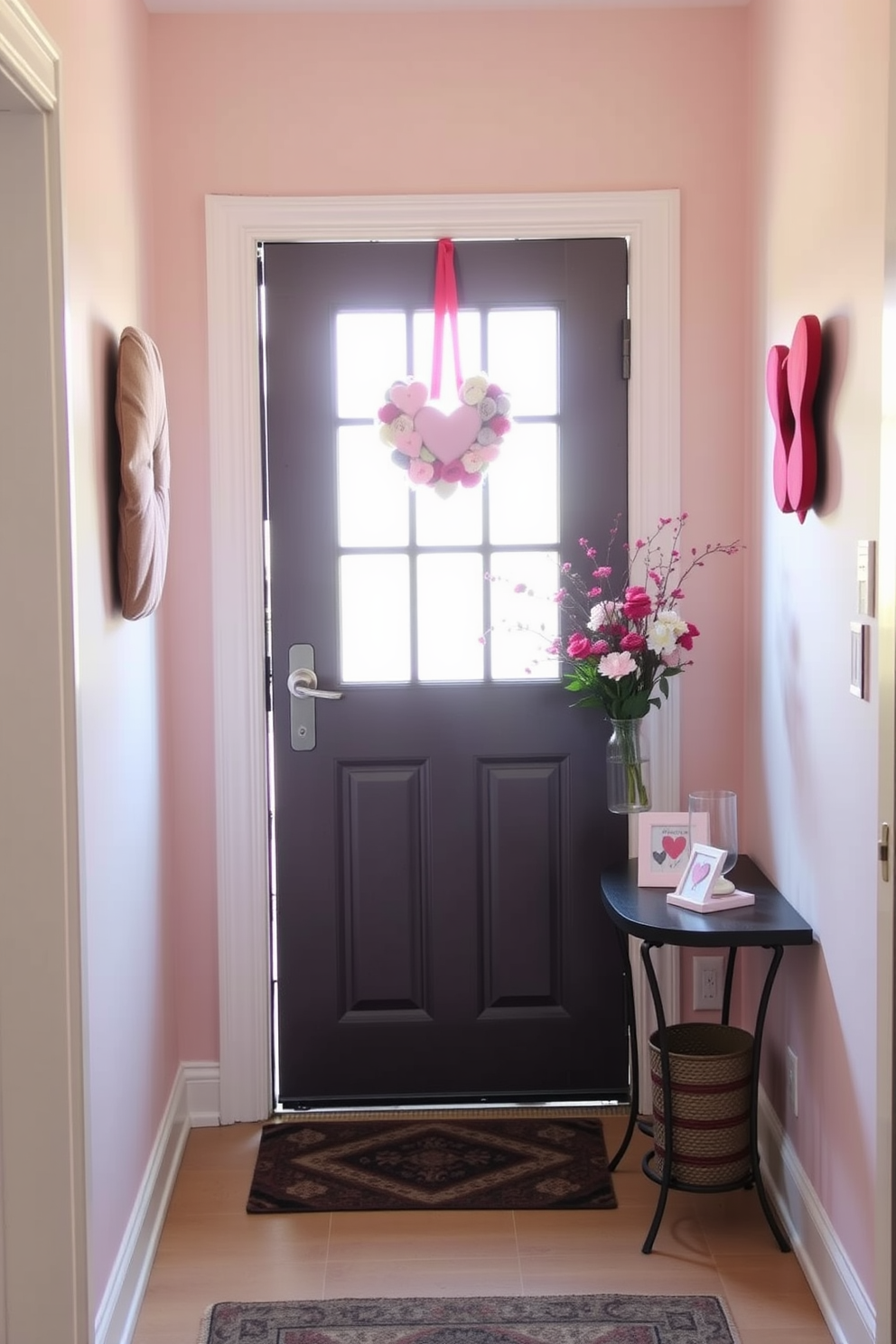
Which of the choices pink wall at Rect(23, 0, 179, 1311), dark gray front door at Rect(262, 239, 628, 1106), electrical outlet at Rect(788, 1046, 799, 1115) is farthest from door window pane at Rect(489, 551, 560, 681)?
electrical outlet at Rect(788, 1046, 799, 1115)

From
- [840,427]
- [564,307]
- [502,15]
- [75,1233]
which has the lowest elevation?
[75,1233]

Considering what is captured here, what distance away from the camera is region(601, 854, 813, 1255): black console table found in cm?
246

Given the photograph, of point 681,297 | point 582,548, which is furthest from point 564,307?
point 582,548

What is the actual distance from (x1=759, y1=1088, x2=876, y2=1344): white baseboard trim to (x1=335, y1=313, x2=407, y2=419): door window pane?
1764mm

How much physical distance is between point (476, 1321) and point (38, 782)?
123 centimetres

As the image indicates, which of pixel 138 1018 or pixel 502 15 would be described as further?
pixel 502 15

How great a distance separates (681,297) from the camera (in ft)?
9.92

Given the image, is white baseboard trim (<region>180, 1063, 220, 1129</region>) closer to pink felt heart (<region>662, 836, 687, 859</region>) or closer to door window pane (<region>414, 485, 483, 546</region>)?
pink felt heart (<region>662, 836, 687, 859</region>)

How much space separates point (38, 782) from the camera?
76.0 inches

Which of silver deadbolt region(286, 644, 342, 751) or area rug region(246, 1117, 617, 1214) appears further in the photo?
silver deadbolt region(286, 644, 342, 751)

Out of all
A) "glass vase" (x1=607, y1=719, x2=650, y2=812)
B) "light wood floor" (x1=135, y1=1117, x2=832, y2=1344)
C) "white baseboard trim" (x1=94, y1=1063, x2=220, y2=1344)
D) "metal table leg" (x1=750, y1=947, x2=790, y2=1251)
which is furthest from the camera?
"glass vase" (x1=607, y1=719, x2=650, y2=812)

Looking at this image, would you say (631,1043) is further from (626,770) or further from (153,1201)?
(153,1201)

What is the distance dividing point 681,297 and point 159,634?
139 centimetres

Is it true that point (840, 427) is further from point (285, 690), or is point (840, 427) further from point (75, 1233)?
point (75, 1233)
